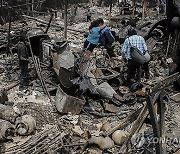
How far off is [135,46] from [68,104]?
230cm

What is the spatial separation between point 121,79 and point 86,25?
7.80m

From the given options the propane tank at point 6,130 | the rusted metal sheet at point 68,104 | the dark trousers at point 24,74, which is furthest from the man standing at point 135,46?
the propane tank at point 6,130

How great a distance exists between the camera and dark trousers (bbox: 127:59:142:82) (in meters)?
8.45

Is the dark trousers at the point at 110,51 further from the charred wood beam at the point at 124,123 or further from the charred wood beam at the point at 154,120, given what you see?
the charred wood beam at the point at 154,120

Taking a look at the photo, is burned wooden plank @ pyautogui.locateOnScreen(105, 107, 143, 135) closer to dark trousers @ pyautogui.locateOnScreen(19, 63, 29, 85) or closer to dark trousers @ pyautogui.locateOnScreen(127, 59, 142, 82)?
dark trousers @ pyautogui.locateOnScreen(127, 59, 142, 82)

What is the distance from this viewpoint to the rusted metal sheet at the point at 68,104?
23.4ft

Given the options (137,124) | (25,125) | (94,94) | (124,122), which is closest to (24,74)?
(94,94)

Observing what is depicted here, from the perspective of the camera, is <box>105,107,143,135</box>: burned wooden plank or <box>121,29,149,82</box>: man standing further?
<box>121,29,149,82</box>: man standing

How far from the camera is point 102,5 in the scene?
23.1 m

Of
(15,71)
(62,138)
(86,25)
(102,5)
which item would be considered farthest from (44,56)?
(102,5)

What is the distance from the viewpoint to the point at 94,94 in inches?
307

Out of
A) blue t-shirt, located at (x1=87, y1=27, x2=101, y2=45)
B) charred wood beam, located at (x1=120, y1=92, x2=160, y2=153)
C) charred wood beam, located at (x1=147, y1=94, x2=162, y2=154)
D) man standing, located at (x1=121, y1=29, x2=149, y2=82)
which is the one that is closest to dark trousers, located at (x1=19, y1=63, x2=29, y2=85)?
blue t-shirt, located at (x1=87, y1=27, x2=101, y2=45)

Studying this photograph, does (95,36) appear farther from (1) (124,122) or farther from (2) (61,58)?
(1) (124,122)

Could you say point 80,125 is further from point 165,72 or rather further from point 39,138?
point 165,72
